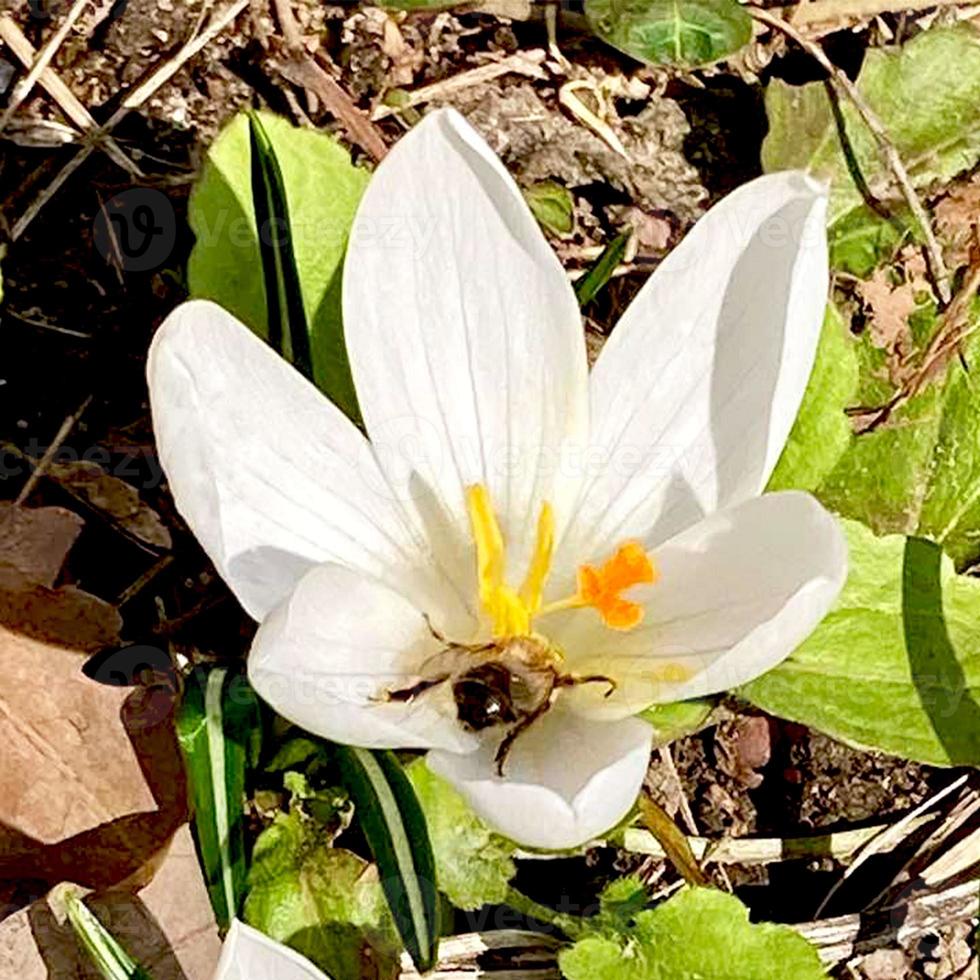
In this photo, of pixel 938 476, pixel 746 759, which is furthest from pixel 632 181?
pixel 746 759

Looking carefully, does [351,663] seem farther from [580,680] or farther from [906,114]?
[906,114]

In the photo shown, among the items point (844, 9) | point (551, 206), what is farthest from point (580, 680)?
point (844, 9)

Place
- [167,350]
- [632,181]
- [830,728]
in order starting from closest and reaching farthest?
[167,350], [830,728], [632,181]

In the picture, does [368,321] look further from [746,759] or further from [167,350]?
[746,759]

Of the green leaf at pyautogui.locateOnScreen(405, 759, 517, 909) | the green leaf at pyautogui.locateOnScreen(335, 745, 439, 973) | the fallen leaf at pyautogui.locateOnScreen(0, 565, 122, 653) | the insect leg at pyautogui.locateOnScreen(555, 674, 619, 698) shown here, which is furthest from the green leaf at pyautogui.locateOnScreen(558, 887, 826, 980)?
the fallen leaf at pyautogui.locateOnScreen(0, 565, 122, 653)

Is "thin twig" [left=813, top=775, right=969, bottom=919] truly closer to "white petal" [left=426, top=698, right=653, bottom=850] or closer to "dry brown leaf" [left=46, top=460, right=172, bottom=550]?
"white petal" [left=426, top=698, right=653, bottom=850]

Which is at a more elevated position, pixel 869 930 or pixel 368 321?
pixel 368 321

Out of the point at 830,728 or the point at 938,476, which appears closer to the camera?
the point at 830,728

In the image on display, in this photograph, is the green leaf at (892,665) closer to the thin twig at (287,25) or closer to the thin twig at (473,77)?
the thin twig at (473,77)

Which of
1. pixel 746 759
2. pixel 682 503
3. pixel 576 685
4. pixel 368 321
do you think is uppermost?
pixel 368 321
